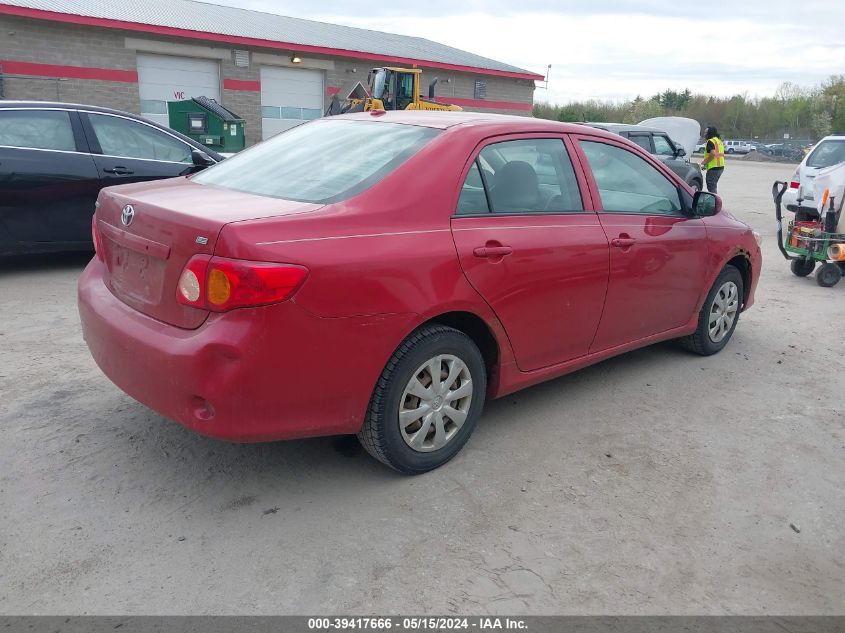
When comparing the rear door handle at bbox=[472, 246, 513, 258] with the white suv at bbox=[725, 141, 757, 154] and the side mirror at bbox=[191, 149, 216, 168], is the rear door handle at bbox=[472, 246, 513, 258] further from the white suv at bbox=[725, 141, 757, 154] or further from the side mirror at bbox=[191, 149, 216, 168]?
the white suv at bbox=[725, 141, 757, 154]

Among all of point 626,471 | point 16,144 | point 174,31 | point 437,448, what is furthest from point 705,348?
point 174,31

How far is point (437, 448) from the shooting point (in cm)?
341

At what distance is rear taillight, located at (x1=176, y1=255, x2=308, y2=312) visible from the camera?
8.84ft

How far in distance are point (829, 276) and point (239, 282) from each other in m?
7.38

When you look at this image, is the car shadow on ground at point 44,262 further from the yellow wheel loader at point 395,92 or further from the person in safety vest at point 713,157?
the person in safety vest at point 713,157

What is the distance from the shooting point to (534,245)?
11.9 feet

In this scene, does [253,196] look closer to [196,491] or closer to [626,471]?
[196,491]

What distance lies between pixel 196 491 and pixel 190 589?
2.24ft

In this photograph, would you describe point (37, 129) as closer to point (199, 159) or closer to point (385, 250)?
→ point (199, 159)

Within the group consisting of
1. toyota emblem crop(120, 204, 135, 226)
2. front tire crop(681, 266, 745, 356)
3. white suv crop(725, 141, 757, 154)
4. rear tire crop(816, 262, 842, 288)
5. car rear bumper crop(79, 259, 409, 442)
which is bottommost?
white suv crop(725, 141, 757, 154)

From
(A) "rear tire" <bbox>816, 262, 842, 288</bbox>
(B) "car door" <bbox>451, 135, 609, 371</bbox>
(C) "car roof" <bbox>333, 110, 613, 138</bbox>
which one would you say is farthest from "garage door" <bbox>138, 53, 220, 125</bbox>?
(B) "car door" <bbox>451, 135, 609, 371</bbox>

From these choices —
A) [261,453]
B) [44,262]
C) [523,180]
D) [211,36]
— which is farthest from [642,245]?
[211,36]

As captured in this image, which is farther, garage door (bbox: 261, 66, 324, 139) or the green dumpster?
garage door (bbox: 261, 66, 324, 139)

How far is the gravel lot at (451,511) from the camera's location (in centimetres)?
260
